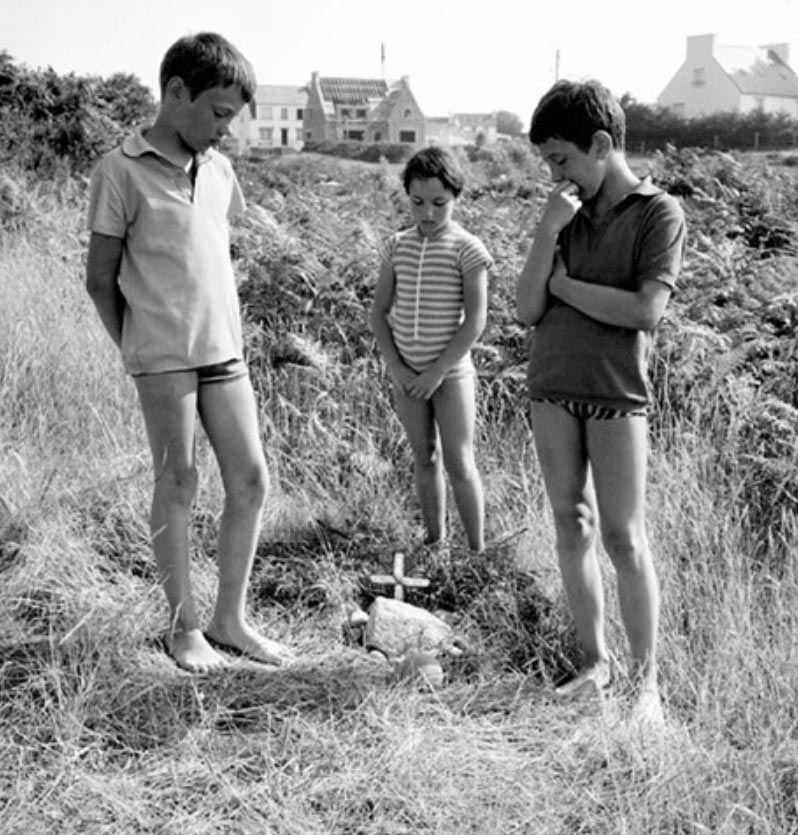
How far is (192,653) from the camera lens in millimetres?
3395

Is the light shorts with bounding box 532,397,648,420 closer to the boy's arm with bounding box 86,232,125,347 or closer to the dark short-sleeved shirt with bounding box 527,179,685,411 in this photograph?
the dark short-sleeved shirt with bounding box 527,179,685,411

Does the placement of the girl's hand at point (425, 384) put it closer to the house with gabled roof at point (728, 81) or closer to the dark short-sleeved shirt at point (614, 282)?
the dark short-sleeved shirt at point (614, 282)

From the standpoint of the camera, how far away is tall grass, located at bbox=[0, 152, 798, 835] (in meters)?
2.65

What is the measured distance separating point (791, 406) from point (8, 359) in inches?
150

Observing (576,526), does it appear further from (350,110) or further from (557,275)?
(350,110)

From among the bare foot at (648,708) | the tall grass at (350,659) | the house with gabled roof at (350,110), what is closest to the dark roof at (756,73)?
the house with gabled roof at (350,110)

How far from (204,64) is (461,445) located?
1.64 meters

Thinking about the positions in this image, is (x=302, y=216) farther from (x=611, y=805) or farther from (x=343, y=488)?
(x=611, y=805)

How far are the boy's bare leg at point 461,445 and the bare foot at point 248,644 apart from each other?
0.92 metres

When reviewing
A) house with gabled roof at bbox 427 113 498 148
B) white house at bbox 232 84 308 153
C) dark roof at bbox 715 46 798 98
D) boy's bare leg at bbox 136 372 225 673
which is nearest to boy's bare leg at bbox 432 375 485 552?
boy's bare leg at bbox 136 372 225 673

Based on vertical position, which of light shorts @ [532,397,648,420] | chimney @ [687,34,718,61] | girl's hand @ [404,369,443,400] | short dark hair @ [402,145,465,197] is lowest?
girl's hand @ [404,369,443,400]

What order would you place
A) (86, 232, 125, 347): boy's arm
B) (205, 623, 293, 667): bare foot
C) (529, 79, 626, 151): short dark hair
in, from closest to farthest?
(529, 79, 626, 151): short dark hair → (86, 232, 125, 347): boy's arm → (205, 623, 293, 667): bare foot

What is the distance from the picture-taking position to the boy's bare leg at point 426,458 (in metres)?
4.09

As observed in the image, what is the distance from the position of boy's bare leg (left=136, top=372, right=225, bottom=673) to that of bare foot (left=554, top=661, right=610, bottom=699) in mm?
1056
